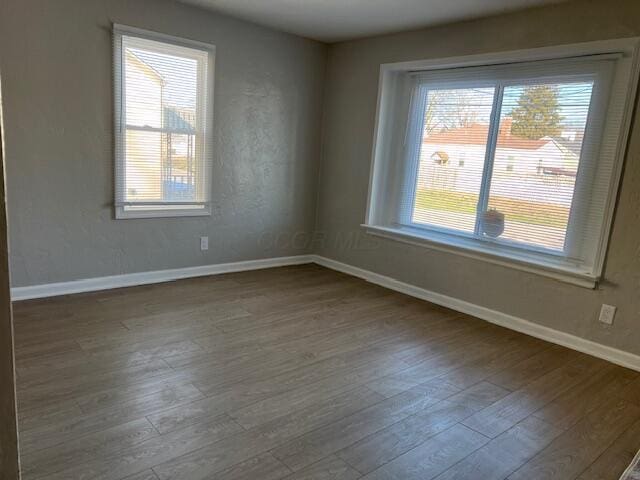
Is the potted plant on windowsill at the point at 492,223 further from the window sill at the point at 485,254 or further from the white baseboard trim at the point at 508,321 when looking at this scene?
the white baseboard trim at the point at 508,321

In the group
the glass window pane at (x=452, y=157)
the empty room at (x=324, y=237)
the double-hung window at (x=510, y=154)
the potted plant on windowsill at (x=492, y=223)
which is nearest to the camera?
the empty room at (x=324, y=237)

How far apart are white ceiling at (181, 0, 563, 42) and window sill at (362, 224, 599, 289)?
1.84 m

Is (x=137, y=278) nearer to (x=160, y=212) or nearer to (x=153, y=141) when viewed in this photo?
(x=160, y=212)

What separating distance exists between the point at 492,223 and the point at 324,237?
6.44 feet

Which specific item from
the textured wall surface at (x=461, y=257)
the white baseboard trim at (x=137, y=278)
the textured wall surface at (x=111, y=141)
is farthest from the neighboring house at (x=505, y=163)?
the white baseboard trim at (x=137, y=278)

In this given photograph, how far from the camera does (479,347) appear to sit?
10.4 feet

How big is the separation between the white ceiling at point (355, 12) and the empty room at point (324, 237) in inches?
1.3

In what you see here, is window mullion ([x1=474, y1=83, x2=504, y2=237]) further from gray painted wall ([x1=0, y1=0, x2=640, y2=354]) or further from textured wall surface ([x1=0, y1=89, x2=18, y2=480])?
textured wall surface ([x1=0, y1=89, x2=18, y2=480])

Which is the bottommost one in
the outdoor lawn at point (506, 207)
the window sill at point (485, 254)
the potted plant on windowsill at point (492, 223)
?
the window sill at point (485, 254)

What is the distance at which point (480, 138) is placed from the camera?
3.86 m

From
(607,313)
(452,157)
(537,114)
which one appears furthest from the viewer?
(452,157)

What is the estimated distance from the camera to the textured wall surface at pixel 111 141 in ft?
10.7

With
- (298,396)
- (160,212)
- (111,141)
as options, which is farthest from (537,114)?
(111,141)

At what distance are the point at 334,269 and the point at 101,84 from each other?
2.85 m
